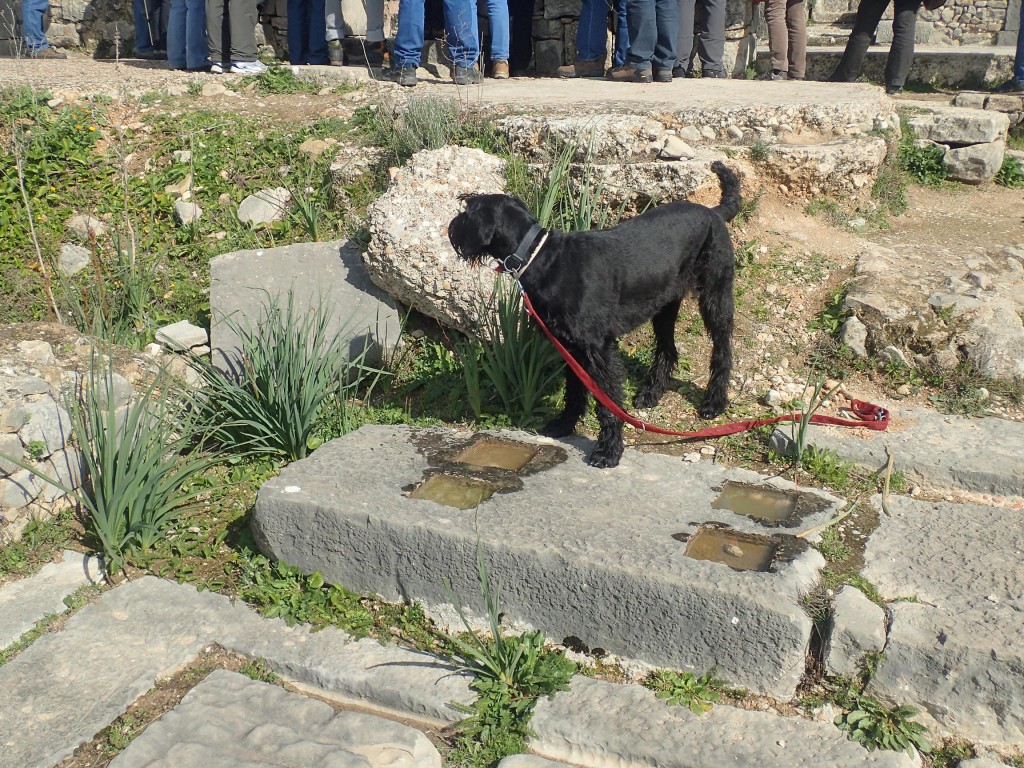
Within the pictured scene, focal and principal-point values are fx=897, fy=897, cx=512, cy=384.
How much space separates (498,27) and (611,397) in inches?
198

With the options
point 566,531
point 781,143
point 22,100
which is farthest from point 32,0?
point 566,531

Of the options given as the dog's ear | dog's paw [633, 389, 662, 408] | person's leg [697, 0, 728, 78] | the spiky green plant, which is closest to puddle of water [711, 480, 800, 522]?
dog's paw [633, 389, 662, 408]

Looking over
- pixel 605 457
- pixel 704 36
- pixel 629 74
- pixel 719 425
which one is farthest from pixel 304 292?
pixel 704 36

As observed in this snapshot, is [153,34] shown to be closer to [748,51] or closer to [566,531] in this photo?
[748,51]

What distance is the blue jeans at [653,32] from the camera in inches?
290

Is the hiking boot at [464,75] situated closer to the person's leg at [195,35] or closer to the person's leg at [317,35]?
the person's leg at [317,35]

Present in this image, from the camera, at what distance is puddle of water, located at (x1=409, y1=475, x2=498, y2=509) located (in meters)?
3.44

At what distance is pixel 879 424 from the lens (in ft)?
13.1

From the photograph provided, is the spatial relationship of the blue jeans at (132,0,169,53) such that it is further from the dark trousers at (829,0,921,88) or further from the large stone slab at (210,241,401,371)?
the dark trousers at (829,0,921,88)

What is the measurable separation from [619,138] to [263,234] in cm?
248

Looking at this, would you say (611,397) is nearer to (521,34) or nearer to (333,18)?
(333,18)

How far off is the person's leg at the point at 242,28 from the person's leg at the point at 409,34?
1.30 m

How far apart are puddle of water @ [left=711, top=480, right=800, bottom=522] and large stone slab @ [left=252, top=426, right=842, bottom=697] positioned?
0.05 metres

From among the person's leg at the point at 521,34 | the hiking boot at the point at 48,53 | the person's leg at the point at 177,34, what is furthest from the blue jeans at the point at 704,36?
the hiking boot at the point at 48,53
